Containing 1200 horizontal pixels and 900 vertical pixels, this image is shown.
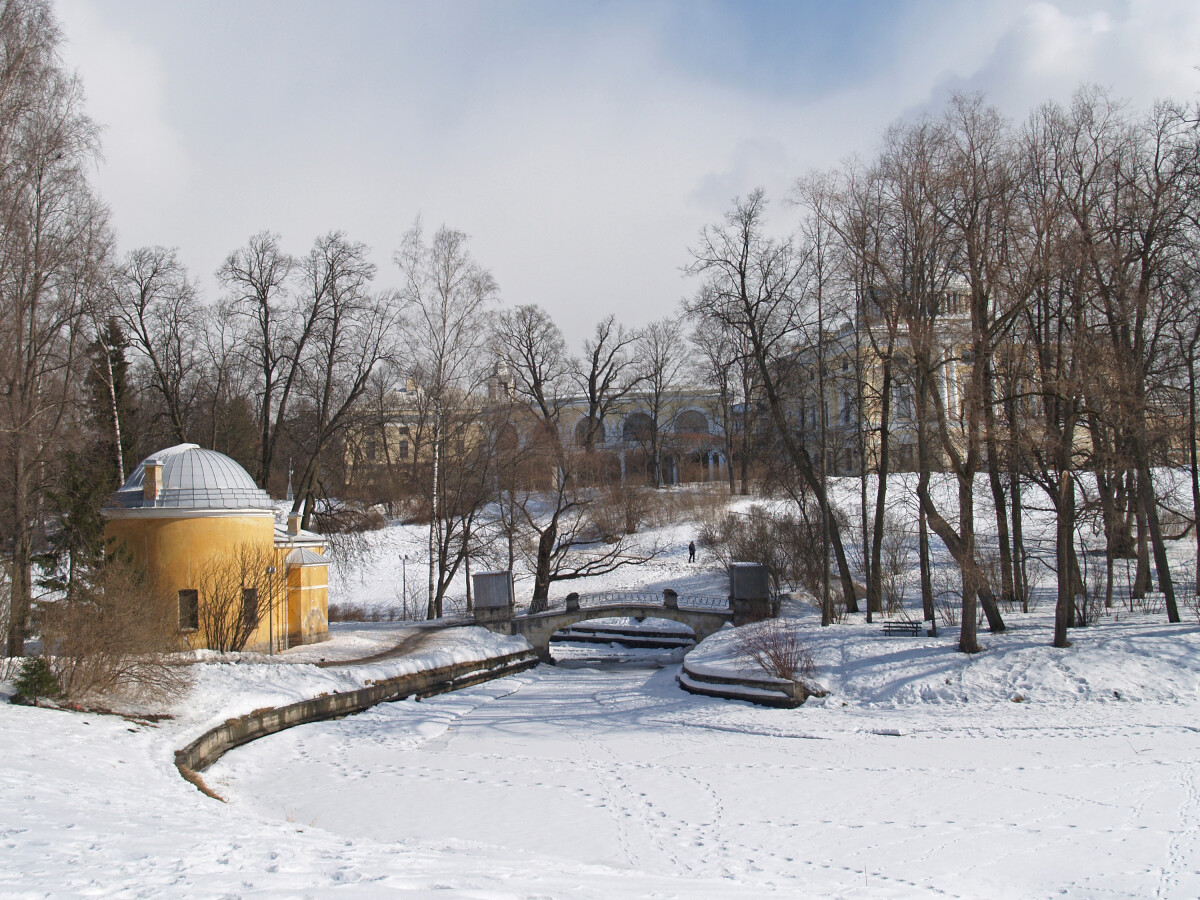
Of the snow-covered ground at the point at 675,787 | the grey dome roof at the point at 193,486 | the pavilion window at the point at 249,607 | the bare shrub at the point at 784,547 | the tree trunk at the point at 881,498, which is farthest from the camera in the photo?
the bare shrub at the point at 784,547

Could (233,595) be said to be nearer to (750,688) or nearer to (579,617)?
(579,617)

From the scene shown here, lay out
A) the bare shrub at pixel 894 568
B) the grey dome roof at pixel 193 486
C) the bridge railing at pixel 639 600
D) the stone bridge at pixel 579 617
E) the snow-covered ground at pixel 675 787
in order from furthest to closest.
→ the bridge railing at pixel 639 600 → the stone bridge at pixel 579 617 → the bare shrub at pixel 894 568 → the grey dome roof at pixel 193 486 → the snow-covered ground at pixel 675 787

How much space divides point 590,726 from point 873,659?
5.69 meters

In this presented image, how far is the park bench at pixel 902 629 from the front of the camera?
18.3 meters

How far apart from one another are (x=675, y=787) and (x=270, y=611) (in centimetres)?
1227

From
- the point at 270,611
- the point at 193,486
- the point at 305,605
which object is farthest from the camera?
the point at 305,605

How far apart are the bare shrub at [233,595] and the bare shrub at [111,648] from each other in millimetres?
3830

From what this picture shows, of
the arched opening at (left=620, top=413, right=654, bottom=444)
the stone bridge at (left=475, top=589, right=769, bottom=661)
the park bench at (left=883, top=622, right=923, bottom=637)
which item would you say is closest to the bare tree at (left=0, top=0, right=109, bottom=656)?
the stone bridge at (left=475, top=589, right=769, bottom=661)

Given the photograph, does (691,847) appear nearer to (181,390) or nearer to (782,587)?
(782,587)

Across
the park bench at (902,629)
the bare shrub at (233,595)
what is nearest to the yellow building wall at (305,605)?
the bare shrub at (233,595)

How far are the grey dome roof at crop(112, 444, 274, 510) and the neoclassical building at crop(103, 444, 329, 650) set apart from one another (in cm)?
2

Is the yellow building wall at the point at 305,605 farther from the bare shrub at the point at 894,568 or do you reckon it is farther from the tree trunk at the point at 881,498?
the bare shrub at the point at 894,568

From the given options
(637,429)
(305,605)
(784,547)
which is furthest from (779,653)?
(637,429)

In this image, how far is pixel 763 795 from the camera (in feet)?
36.9
